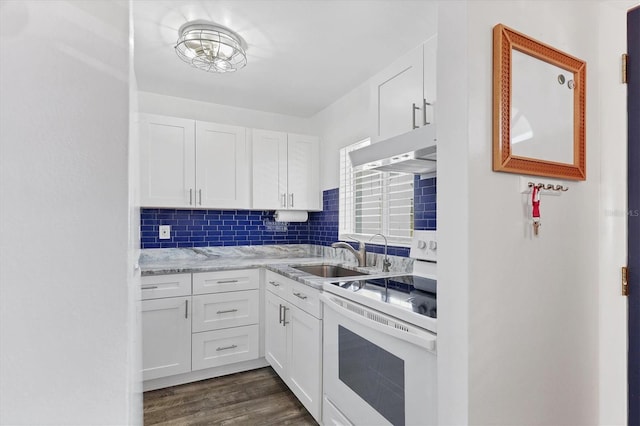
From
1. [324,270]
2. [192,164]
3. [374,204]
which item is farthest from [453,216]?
[192,164]

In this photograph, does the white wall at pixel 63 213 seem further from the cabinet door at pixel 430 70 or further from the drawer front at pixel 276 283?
the drawer front at pixel 276 283

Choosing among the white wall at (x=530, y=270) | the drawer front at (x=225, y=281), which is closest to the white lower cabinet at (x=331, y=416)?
the white wall at (x=530, y=270)

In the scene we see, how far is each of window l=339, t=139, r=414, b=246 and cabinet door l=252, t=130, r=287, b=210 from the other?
58cm

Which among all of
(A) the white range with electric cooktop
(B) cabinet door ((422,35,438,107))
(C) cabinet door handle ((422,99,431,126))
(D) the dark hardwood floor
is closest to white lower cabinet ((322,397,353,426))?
(A) the white range with electric cooktop

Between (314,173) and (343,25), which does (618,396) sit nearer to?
(343,25)

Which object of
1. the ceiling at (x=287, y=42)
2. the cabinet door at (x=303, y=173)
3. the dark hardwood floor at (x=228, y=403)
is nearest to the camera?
the ceiling at (x=287, y=42)

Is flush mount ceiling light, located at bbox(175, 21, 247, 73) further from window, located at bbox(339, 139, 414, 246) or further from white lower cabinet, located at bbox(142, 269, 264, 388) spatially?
white lower cabinet, located at bbox(142, 269, 264, 388)

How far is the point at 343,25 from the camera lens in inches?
75.4

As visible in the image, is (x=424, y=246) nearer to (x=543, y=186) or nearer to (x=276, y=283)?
(x=543, y=186)

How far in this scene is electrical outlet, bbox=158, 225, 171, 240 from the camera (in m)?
2.99

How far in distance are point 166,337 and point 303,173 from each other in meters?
1.88

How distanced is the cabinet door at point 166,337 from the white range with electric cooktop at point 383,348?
48.6 inches

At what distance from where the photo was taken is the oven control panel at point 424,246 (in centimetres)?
196

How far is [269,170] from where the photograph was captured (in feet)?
10.4
